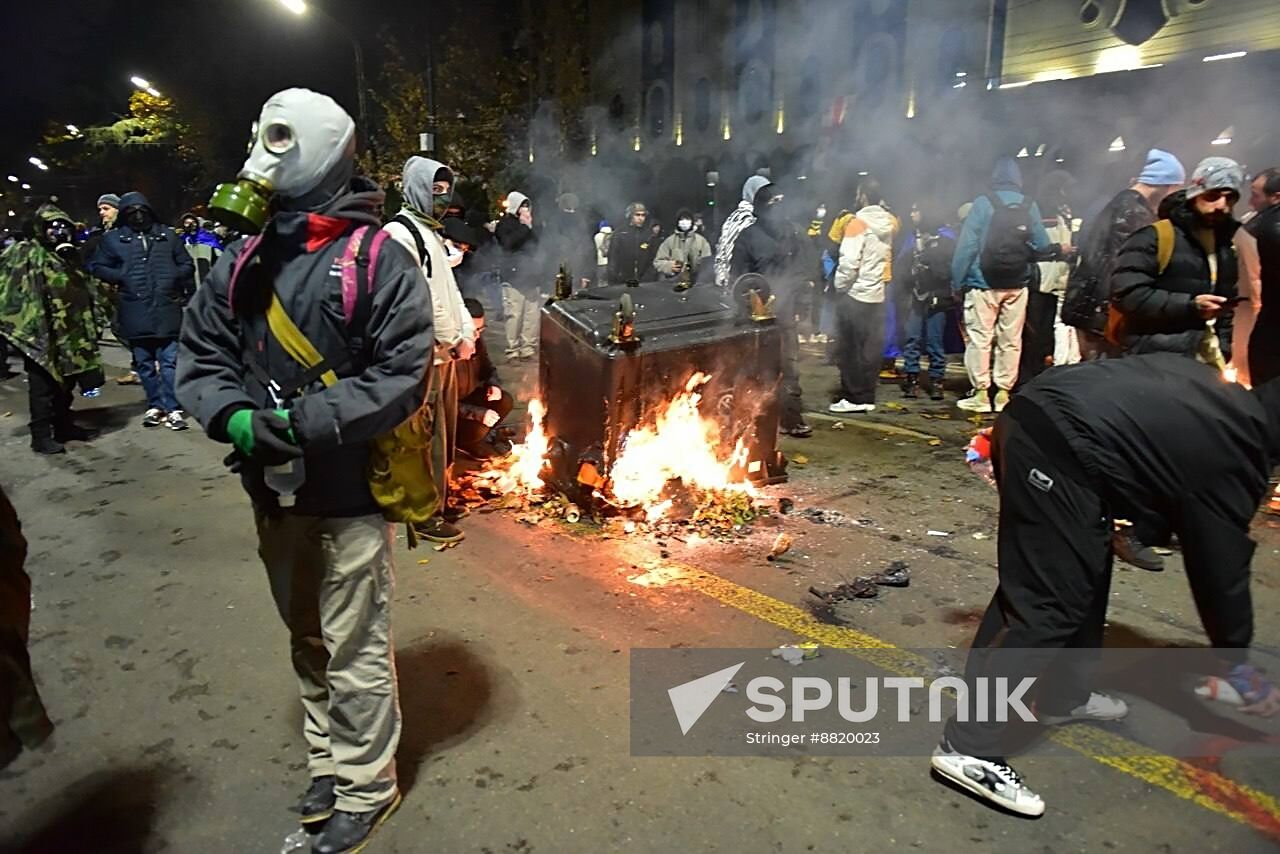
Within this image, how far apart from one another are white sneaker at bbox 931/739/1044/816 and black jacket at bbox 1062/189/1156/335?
401 centimetres

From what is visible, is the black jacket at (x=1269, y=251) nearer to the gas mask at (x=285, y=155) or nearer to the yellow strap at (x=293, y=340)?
the gas mask at (x=285, y=155)

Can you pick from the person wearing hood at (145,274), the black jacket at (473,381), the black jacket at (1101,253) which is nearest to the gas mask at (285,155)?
the black jacket at (473,381)

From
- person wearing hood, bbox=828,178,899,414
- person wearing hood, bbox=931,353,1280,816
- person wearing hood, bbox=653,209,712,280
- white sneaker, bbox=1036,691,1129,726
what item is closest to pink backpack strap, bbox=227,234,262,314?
person wearing hood, bbox=931,353,1280,816

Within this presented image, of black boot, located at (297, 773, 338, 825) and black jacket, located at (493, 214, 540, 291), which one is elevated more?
black jacket, located at (493, 214, 540, 291)

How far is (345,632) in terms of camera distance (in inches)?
97.3

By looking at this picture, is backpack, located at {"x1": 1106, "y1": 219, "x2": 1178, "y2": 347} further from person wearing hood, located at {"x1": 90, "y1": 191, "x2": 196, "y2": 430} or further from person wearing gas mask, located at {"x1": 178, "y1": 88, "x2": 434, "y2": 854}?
person wearing hood, located at {"x1": 90, "y1": 191, "x2": 196, "y2": 430}

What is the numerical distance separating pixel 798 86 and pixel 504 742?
1782 cm

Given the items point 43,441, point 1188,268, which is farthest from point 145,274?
point 1188,268

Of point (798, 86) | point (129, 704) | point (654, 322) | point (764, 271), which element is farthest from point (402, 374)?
point (798, 86)

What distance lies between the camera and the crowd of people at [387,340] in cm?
236

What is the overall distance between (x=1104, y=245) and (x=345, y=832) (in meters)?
5.86

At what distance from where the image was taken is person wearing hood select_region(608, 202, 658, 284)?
11438 mm

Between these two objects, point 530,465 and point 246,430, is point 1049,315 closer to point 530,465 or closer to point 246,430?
point 530,465

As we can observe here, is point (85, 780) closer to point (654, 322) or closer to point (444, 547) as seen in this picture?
point (444, 547)
